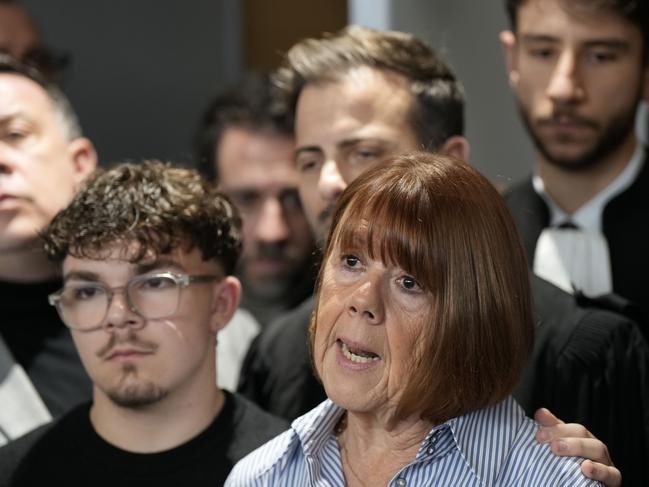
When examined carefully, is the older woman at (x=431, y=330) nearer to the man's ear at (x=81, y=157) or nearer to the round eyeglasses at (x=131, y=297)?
the round eyeglasses at (x=131, y=297)

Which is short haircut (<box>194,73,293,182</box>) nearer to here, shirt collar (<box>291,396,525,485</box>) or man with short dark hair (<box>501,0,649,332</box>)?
man with short dark hair (<box>501,0,649,332</box>)

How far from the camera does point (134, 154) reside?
469cm

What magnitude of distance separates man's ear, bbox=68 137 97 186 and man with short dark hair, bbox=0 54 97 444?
2cm

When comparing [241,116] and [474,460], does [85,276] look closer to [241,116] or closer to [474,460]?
[474,460]

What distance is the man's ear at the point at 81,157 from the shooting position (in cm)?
305

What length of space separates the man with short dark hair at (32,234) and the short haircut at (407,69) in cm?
57

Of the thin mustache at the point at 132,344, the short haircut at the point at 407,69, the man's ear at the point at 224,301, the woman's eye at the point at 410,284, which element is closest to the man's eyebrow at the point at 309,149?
the short haircut at the point at 407,69

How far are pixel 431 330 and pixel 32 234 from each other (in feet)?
4.24

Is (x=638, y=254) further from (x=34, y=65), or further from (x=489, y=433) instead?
(x=34, y=65)

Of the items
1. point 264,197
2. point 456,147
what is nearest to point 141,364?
point 456,147

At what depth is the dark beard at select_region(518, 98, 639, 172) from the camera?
279cm

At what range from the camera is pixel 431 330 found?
5.98 ft

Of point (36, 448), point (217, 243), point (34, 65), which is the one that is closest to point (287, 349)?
point (217, 243)

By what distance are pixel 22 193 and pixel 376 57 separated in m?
0.83
